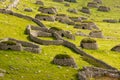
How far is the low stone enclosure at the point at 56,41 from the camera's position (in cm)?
7024

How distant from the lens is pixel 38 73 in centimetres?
5428

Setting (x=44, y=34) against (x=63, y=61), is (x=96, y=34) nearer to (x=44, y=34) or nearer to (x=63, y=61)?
(x=44, y=34)

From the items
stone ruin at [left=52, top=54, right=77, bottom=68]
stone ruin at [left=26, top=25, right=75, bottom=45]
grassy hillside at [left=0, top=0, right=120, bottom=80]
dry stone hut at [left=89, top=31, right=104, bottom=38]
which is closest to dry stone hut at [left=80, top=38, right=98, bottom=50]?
grassy hillside at [left=0, top=0, right=120, bottom=80]

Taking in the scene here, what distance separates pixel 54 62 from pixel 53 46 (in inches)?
687

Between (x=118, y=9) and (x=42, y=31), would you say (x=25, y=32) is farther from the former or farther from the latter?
(x=118, y=9)

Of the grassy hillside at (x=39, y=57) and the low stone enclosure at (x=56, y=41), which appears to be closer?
the grassy hillside at (x=39, y=57)

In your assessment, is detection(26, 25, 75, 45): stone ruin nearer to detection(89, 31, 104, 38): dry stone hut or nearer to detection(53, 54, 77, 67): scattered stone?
detection(89, 31, 104, 38): dry stone hut

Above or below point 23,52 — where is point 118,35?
below

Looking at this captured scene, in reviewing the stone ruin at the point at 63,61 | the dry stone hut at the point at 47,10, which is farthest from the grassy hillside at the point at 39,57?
the dry stone hut at the point at 47,10

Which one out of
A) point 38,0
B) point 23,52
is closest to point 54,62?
point 23,52

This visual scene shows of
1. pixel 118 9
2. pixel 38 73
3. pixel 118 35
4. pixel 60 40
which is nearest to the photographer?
pixel 38 73

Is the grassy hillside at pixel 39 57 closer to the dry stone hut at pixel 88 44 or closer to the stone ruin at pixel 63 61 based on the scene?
the stone ruin at pixel 63 61

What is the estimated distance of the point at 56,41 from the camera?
266ft

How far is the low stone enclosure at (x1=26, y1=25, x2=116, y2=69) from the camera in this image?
70238 mm
